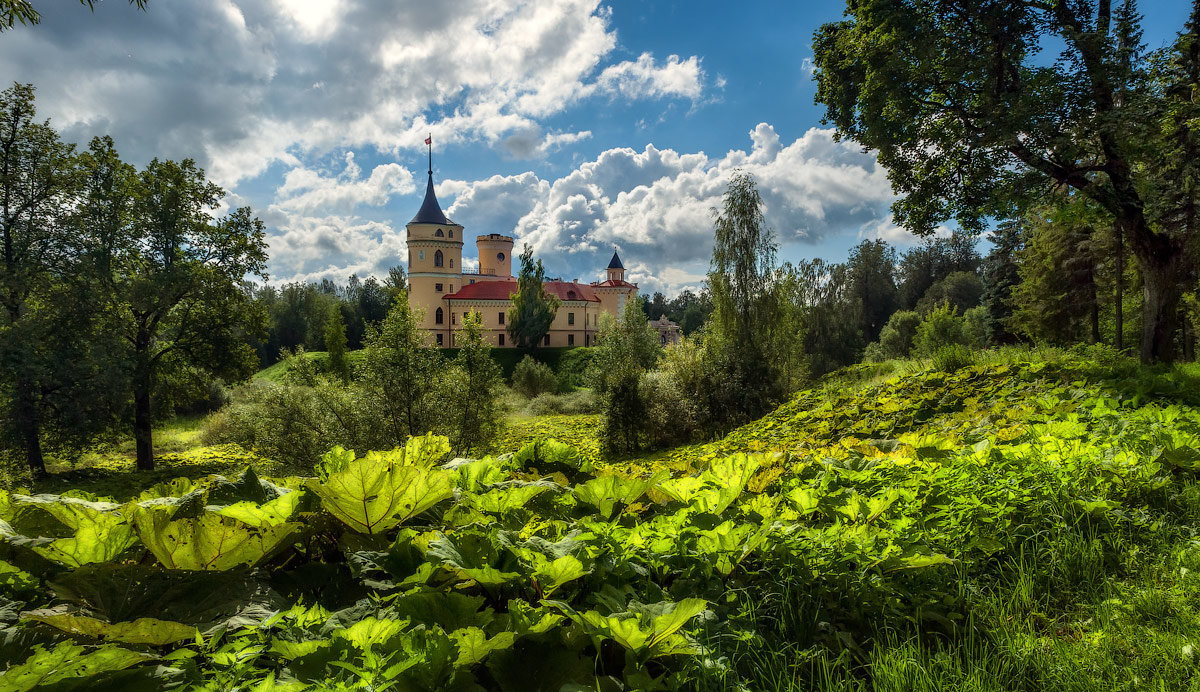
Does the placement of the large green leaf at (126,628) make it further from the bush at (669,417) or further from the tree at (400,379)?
the bush at (669,417)

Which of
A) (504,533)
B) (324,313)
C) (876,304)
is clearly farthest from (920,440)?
(324,313)

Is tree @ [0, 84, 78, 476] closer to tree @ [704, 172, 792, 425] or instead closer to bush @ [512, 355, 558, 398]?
tree @ [704, 172, 792, 425]

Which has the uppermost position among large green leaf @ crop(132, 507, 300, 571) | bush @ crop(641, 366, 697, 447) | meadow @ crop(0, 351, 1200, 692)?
large green leaf @ crop(132, 507, 300, 571)

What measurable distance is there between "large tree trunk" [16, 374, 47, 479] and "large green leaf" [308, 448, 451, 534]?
21727 millimetres

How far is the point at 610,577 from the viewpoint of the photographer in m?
1.39

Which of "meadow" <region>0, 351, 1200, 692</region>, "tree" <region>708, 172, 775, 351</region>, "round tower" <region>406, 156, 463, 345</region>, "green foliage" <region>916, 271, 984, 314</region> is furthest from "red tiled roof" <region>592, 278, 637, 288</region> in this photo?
"meadow" <region>0, 351, 1200, 692</region>

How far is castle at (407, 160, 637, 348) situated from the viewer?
5581 cm

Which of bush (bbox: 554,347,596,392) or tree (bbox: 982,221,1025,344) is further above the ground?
tree (bbox: 982,221,1025,344)

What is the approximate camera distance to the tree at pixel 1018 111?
27.1 ft

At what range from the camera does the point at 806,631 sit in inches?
61.9

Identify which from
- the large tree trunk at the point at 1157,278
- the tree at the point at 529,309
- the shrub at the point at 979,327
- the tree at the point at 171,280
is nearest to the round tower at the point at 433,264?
the tree at the point at 529,309

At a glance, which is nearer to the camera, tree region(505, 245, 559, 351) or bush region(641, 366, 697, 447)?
bush region(641, 366, 697, 447)

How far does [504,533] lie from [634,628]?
0.43 metres

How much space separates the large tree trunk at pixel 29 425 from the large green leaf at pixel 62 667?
2193cm
